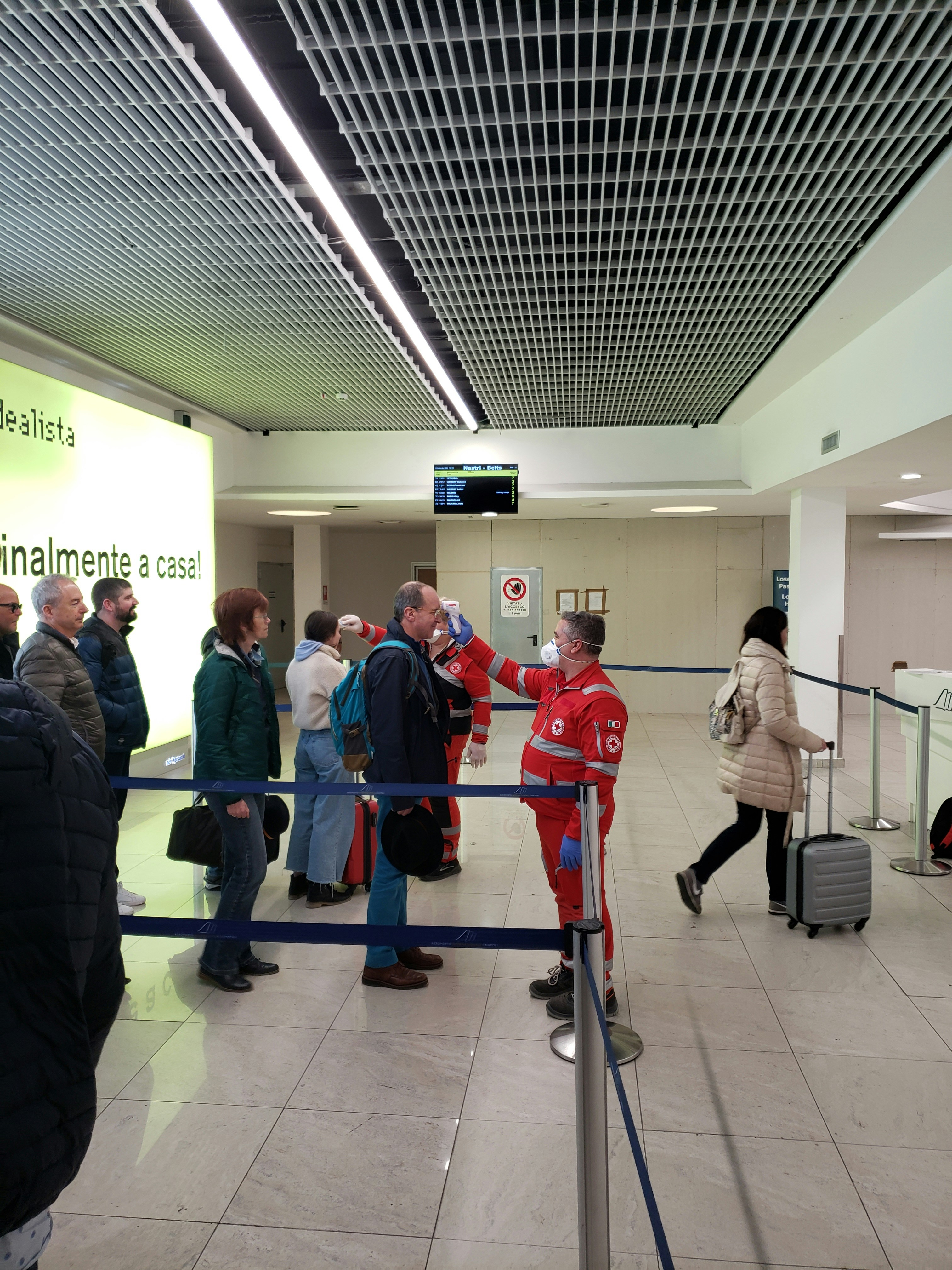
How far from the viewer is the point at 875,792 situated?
600cm

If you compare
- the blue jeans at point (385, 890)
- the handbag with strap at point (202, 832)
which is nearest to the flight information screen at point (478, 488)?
the handbag with strap at point (202, 832)

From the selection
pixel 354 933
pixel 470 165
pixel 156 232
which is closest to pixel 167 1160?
pixel 354 933

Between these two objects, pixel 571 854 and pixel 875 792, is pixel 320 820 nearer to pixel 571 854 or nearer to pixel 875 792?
pixel 571 854

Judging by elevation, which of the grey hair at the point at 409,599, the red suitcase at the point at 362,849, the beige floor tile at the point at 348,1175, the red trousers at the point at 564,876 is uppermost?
the grey hair at the point at 409,599

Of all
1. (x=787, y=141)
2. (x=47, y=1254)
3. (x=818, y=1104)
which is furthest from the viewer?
(x=787, y=141)

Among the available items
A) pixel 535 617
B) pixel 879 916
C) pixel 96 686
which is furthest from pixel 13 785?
pixel 535 617

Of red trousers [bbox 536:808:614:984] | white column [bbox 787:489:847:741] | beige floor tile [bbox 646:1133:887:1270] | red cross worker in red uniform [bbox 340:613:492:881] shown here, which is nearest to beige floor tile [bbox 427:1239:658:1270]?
beige floor tile [bbox 646:1133:887:1270]

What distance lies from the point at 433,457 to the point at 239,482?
7.92ft

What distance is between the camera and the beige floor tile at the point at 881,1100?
254 cm

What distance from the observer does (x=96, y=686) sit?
165 inches

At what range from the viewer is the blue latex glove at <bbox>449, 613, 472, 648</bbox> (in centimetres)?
416

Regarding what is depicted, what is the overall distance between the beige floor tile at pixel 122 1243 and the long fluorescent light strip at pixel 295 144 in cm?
334

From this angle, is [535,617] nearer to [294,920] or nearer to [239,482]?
[239,482]

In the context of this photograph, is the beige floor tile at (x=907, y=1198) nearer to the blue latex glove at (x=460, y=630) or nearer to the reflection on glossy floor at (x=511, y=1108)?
the reflection on glossy floor at (x=511, y=1108)
